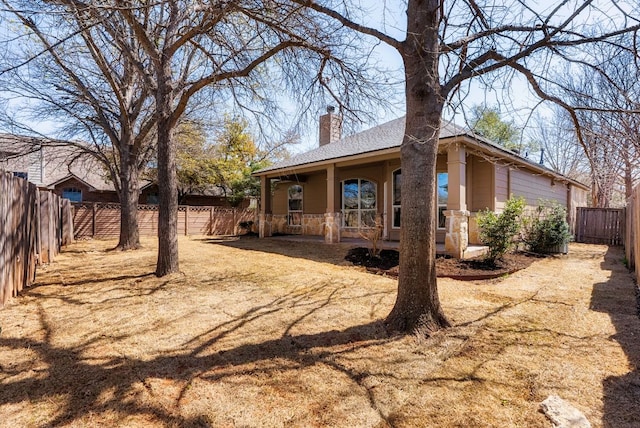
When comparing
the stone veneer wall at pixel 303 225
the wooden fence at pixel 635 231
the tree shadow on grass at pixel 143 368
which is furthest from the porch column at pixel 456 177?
the stone veneer wall at pixel 303 225

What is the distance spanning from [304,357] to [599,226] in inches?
623

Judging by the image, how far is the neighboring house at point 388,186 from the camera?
8.12 metres

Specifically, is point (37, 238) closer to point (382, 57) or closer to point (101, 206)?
point (382, 57)

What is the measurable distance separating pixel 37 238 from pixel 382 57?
24.0ft

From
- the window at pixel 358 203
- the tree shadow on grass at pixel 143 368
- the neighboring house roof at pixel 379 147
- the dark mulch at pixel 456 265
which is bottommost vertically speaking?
the tree shadow on grass at pixel 143 368

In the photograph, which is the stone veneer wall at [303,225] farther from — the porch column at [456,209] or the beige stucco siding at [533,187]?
the beige stucco siding at [533,187]

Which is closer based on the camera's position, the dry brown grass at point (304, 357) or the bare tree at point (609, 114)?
the dry brown grass at point (304, 357)

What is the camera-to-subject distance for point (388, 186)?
38.4ft

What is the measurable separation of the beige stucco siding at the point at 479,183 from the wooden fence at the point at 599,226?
7.10 meters

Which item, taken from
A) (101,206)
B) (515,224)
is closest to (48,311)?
(515,224)

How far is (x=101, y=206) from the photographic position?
1492 cm

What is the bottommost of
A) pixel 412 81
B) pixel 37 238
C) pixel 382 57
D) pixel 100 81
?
pixel 37 238

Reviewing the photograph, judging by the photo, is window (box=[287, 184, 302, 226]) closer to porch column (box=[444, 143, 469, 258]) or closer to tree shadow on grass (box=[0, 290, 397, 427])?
porch column (box=[444, 143, 469, 258])

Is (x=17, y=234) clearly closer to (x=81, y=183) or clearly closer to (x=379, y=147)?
(x=379, y=147)
